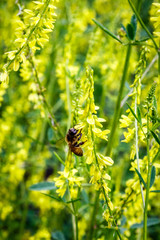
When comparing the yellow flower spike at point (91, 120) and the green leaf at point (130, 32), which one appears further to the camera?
the green leaf at point (130, 32)

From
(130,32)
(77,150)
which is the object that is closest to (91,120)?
(77,150)

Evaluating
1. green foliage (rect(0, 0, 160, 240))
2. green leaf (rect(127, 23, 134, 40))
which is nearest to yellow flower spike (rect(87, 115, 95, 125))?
green foliage (rect(0, 0, 160, 240))

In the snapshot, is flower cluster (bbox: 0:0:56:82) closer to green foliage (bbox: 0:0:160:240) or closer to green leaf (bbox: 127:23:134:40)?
green foliage (bbox: 0:0:160:240)

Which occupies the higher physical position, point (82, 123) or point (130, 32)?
point (130, 32)

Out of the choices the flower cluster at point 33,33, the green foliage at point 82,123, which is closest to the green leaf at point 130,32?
the green foliage at point 82,123

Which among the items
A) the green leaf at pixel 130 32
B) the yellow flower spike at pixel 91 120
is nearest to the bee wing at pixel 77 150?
the yellow flower spike at pixel 91 120

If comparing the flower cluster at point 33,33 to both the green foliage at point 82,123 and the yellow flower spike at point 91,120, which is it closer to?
the green foliage at point 82,123

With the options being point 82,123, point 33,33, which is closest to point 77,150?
point 82,123

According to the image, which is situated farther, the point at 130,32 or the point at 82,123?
the point at 130,32

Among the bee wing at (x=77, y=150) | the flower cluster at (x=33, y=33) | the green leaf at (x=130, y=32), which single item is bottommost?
the bee wing at (x=77, y=150)

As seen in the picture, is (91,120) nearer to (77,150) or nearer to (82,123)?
(82,123)

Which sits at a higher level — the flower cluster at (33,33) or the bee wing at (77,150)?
the flower cluster at (33,33)
